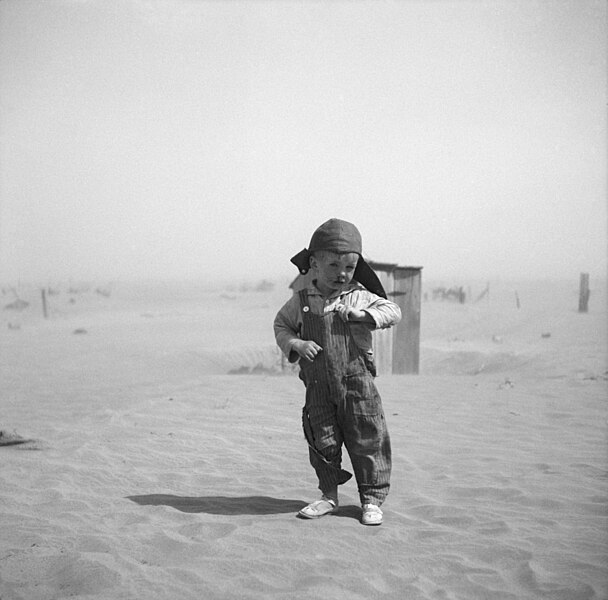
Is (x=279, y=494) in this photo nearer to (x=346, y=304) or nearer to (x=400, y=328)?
(x=346, y=304)

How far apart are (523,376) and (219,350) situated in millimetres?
6389

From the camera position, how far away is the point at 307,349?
3146 millimetres

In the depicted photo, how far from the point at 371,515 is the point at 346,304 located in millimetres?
1231

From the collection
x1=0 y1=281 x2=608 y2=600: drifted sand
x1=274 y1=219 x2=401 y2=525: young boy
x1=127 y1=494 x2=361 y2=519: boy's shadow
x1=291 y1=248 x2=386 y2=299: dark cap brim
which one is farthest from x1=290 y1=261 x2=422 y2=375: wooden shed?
x1=274 y1=219 x2=401 y2=525: young boy

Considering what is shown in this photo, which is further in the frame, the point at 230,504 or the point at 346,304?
the point at 230,504

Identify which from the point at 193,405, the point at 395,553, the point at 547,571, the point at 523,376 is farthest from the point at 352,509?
the point at 523,376

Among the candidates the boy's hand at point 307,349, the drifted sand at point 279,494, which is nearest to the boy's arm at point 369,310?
the boy's hand at point 307,349

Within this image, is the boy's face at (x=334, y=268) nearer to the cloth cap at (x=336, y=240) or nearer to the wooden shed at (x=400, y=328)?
the cloth cap at (x=336, y=240)

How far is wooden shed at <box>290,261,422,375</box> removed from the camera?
9.80 m

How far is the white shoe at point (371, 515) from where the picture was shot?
332cm

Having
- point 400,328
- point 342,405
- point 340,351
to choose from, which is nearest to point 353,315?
point 340,351

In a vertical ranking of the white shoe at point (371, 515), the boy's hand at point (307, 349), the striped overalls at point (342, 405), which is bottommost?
the white shoe at point (371, 515)

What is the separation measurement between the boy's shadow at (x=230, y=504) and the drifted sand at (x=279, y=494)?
2cm

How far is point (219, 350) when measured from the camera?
1287cm
